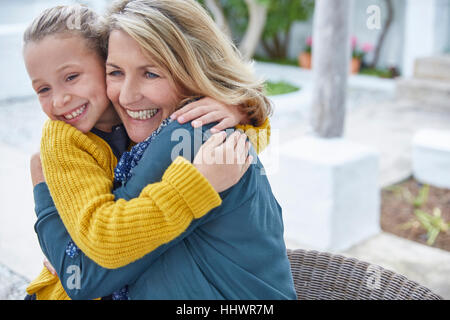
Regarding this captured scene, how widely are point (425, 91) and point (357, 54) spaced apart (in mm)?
2735

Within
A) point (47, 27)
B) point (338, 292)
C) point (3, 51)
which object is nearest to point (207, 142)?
point (47, 27)

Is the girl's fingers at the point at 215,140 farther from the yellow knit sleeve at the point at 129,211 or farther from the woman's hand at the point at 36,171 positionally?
the woman's hand at the point at 36,171

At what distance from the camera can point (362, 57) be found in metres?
10.3

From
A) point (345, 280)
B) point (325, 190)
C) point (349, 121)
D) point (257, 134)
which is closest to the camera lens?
point (257, 134)

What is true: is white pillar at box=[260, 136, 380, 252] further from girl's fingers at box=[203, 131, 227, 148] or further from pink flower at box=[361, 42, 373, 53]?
pink flower at box=[361, 42, 373, 53]

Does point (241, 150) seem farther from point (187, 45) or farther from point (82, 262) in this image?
point (82, 262)

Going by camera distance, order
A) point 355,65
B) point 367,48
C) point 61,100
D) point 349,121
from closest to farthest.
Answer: point 61,100
point 349,121
point 367,48
point 355,65

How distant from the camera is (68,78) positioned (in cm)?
133

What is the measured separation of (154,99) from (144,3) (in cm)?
22

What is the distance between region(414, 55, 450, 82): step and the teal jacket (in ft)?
23.4

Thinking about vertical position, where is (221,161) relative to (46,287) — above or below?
above

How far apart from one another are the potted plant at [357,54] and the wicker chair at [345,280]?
8592 mm

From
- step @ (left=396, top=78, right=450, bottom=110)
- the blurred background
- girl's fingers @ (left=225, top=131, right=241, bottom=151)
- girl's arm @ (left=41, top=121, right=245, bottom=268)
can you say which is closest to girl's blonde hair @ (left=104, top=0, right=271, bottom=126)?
girl's fingers @ (left=225, top=131, right=241, bottom=151)

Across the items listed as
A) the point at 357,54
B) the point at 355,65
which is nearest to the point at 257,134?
the point at 355,65
